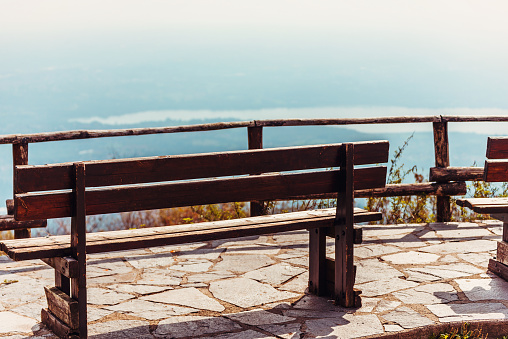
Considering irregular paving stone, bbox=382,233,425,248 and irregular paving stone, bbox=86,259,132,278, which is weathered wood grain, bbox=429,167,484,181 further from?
irregular paving stone, bbox=86,259,132,278

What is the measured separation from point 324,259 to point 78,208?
6.17 ft

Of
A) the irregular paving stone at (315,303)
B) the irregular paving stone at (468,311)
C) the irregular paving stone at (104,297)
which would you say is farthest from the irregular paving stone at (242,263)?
the irregular paving stone at (468,311)

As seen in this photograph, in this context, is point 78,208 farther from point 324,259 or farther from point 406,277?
point 406,277

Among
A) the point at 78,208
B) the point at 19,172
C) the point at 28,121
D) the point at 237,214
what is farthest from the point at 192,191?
the point at 28,121

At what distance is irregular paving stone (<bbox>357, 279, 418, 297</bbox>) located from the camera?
4.66 m

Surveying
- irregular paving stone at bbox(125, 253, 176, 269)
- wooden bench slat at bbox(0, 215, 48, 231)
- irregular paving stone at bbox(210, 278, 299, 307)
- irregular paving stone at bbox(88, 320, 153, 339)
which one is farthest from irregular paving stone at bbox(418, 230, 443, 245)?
wooden bench slat at bbox(0, 215, 48, 231)

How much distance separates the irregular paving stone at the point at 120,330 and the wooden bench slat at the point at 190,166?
3.18ft

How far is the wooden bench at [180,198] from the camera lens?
3.47 meters

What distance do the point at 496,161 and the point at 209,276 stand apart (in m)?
2.43

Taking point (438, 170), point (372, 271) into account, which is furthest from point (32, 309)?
point (438, 170)

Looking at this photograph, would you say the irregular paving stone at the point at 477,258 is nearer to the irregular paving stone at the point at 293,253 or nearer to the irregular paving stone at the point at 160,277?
the irregular paving stone at the point at 293,253

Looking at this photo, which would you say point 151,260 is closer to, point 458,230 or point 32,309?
point 32,309

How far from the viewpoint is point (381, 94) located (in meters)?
141

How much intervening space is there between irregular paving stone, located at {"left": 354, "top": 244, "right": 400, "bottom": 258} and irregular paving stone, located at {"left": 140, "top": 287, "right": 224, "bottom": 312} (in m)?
1.74
